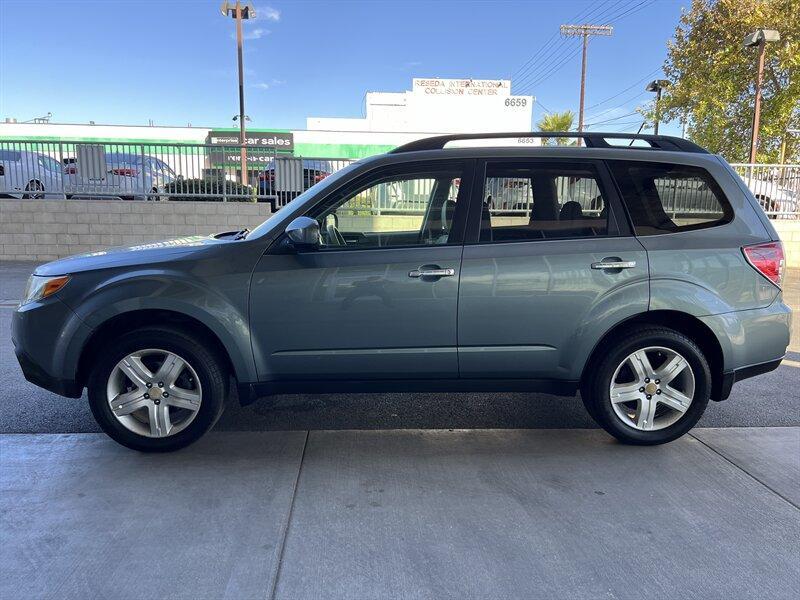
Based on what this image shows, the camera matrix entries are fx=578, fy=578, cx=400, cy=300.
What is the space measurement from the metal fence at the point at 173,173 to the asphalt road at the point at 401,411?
8.34 metres

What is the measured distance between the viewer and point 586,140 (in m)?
3.90

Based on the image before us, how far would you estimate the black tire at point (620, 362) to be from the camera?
364cm

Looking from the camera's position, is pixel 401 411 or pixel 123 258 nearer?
pixel 123 258

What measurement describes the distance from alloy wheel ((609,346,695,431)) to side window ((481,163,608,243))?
2.86 ft

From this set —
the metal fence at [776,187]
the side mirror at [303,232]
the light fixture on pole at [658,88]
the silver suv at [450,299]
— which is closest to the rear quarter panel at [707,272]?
the silver suv at [450,299]

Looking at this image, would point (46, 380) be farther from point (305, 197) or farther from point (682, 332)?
point (682, 332)

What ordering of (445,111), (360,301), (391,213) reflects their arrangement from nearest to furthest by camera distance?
(360,301), (391,213), (445,111)

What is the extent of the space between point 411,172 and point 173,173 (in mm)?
10404

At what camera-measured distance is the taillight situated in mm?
3635

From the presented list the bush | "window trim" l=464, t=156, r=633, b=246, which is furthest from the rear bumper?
the bush

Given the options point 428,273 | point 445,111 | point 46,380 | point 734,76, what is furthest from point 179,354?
point 445,111

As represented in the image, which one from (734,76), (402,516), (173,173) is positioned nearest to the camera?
(402,516)

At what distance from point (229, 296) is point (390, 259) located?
985 millimetres

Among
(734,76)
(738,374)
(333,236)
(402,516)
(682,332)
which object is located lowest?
(402,516)
